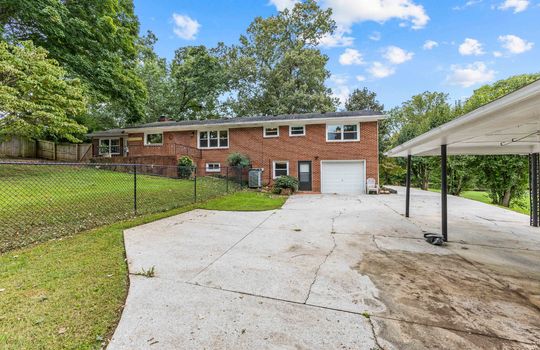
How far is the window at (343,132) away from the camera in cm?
1488

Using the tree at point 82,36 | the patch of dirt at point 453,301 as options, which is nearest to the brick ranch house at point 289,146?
the tree at point 82,36

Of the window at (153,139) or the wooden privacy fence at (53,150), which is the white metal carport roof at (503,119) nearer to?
the window at (153,139)

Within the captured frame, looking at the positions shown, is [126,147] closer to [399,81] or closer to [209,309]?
[209,309]

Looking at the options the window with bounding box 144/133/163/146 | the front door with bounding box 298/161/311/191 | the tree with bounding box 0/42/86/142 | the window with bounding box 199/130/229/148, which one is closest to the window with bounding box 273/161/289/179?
the front door with bounding box 298/161/311/191

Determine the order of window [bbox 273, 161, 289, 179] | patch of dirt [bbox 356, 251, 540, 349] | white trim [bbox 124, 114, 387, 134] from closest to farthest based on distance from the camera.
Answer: patch of dirt [bbox 356, 251, 540, 349] → white trim [bbox 124, 114, 387, 134] → window [bbox 273, 161, 289, 179]

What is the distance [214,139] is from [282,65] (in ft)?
45.2

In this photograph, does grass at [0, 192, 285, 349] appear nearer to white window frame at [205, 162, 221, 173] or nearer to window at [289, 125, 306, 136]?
white window frame at [205, 162, 221, 173]

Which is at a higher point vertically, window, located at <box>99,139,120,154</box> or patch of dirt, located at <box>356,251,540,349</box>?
window, located at <box>99,139,120,154</box>

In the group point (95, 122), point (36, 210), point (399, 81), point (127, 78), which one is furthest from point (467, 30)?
point (95, 122)

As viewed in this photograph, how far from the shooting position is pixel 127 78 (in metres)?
14.2

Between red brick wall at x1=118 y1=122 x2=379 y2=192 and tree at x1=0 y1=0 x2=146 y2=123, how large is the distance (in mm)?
5190

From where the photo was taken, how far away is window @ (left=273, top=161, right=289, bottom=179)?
1579 cm

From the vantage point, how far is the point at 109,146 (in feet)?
65.7

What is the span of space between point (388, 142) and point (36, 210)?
28.4 meters
